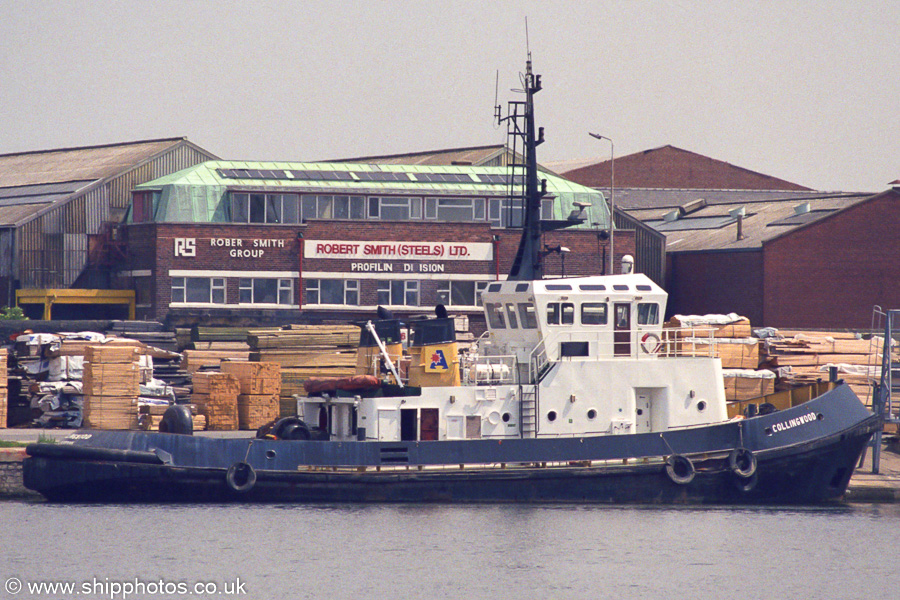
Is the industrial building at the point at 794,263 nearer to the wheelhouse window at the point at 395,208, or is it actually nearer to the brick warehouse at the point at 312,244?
the brick warehouse at the point at 312,244

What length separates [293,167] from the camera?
46625 mm

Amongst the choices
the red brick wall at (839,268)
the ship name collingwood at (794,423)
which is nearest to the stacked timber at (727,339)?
the ship name collingwood at (794,423)

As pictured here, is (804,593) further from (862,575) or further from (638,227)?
(638,227)

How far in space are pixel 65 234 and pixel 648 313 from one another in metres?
Result: 27.0

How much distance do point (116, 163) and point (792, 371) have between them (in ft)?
96.0

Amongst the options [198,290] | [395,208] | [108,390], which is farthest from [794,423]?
[198,290]

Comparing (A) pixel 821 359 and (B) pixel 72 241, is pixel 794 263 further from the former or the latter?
(B) pixel 72 241

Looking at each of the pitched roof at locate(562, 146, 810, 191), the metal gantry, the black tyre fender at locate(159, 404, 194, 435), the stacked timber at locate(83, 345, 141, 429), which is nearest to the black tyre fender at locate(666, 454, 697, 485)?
the metal gantry

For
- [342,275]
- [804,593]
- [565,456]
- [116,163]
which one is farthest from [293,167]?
[804,593]

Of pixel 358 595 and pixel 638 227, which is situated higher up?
pixel 638 227

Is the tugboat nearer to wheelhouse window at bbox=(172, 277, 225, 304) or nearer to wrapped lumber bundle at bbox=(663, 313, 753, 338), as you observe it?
wrapped lumber bundle at bbox=(663, 313, 753, 338)

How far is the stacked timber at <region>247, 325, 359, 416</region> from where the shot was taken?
3584 centimetres

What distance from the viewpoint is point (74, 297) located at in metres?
45.4

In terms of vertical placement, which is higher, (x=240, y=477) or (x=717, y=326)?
(x=717, y=326)
